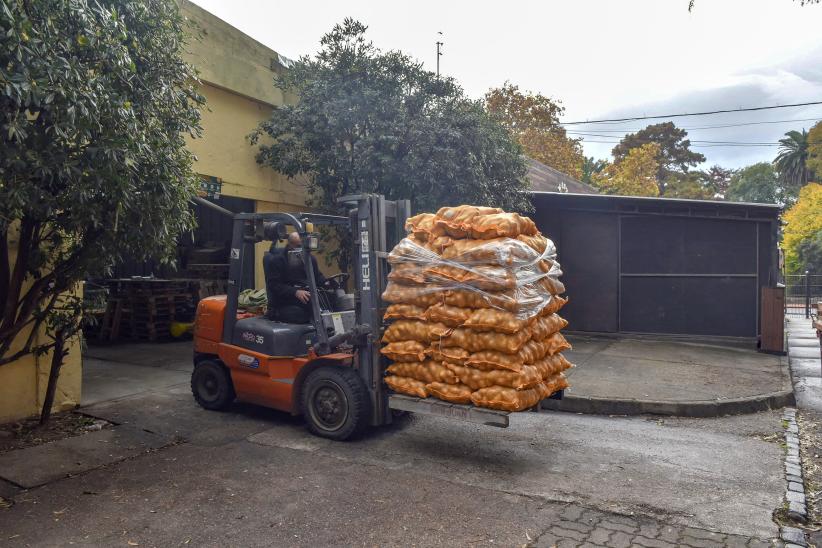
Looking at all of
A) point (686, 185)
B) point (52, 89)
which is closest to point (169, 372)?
point (52, 89)

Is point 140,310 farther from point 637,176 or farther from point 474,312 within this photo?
point 637,176

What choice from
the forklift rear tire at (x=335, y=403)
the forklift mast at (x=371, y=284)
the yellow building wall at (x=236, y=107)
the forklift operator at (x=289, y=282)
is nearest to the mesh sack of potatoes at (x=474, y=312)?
the forklift mast at (x=371, y=284)

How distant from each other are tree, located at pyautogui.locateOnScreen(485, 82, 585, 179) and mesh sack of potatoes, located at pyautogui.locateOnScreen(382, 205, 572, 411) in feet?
92.1

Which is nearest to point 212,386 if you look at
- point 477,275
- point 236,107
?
point 477,275

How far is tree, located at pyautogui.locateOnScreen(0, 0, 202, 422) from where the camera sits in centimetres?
431

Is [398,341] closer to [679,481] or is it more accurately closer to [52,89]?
[679,481]

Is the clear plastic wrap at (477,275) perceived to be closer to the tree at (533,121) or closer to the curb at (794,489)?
the curb at (794,489)

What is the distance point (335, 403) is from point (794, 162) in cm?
6470

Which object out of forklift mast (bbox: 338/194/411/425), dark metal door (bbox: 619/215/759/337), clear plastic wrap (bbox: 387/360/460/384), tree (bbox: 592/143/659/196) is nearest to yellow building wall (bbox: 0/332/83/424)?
forklift mast (bbox: 338/194/411/425)

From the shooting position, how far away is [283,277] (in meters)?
6.88

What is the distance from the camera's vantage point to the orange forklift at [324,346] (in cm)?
625

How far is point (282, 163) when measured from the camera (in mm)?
11359

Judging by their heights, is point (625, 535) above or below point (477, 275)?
below

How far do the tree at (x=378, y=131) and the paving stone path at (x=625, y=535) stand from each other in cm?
682
